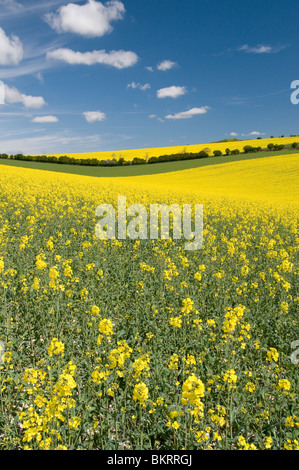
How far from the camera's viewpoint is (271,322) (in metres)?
5.44

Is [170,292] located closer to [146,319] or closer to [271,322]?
[146,319]

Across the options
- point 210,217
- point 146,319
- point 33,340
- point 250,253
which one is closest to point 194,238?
point 250,253

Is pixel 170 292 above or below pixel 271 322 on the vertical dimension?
above

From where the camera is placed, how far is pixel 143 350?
4.20 metres

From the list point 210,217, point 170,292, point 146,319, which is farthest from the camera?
point 210,217

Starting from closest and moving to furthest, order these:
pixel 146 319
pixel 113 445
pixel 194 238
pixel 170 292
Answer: pixel 113 445, pixel 146 319, pixel 170 292, pixel 194 238

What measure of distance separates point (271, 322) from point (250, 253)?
4.14m

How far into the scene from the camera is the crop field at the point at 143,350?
294 centimetres

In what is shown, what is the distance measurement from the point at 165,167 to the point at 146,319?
5557 cm

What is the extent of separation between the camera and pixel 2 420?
10.2 feet

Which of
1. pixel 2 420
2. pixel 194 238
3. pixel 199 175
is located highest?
pixel 199 175

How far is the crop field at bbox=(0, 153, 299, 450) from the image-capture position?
2.94 meters

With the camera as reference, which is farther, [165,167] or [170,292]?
[165,167]
